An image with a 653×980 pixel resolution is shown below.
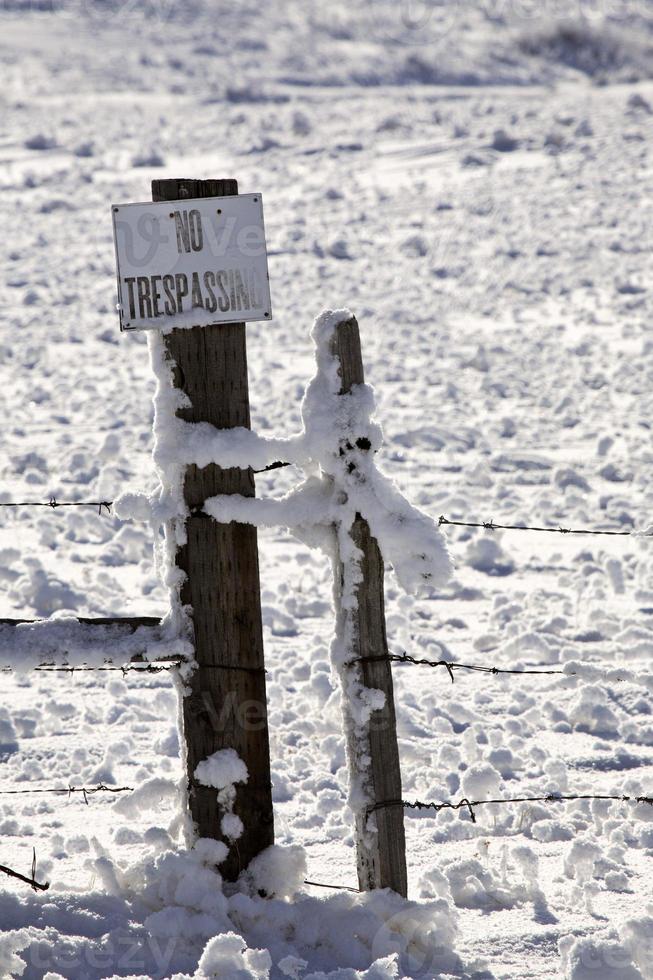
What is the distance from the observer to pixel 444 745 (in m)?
5.68

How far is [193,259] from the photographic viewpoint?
389 cm

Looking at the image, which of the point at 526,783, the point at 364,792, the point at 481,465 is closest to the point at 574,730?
the point at 526,783

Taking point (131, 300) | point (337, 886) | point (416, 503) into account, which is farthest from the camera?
point (416, 503)

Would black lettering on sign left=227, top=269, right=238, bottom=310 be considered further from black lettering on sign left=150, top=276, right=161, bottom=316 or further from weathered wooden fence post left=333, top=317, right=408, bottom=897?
weathered wooden fence post left=333, top=317, right=408, bottom=897

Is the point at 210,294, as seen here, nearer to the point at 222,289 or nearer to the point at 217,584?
the point at 222,289

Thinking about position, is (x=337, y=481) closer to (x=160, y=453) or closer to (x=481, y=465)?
(x=160, y=453)

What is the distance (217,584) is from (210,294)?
0.87 m

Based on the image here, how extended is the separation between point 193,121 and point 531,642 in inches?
1065

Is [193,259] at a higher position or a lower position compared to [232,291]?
higher

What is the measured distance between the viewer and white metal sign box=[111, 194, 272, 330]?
12.7 feet

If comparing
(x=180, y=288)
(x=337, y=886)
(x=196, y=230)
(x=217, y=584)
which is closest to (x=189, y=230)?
(x=196, y=230)

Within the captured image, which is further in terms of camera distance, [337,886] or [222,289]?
[337,886]

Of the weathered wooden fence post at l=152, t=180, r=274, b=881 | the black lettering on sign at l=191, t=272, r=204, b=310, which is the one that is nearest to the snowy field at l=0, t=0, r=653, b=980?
the weathered wooden fence post at l=152, t=180, r=274, b=881

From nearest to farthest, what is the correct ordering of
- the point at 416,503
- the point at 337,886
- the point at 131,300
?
the point at 131,300, the point at 337,886, the point at 416,503
